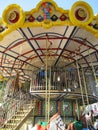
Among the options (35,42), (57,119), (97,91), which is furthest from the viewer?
(97,91)

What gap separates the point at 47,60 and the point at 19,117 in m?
2.54

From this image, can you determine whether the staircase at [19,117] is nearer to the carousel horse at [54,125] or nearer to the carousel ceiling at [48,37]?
the carousel ceiling at [48,37]

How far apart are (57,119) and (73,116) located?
508 centimetres

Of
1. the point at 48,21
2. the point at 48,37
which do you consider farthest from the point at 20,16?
the point at 48,37

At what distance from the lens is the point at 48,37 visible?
6.16 meters

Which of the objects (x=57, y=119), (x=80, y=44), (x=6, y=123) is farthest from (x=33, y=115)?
(x=57, y=119)

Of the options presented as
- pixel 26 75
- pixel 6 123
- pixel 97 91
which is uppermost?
pixel 26 75

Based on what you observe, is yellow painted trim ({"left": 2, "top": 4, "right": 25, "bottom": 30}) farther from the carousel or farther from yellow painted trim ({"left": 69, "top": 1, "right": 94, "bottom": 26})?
yellow painted trim ({"left": 69, "top": 1, "right": 94, "bottom": 26})

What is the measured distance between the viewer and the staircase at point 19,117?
22.2 feet

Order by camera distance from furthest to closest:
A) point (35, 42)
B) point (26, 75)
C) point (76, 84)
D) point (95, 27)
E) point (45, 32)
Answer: point (26, 75) → point (76, 84) → point (35, 42) → point (45, 32) → point (95, 27)

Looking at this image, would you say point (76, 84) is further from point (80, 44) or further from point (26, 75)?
point (26, 75)

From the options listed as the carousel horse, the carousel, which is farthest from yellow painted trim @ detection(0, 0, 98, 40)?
the carousel horse

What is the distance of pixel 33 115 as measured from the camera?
9102mm

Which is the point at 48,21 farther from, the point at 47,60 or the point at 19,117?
the point at 19,117
